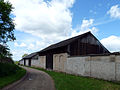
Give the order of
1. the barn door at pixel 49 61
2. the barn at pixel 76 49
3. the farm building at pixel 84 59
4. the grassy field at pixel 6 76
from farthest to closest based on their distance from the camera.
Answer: the barn door at pixel 49 61 < the barn at pixel 76 49 < the farm building at pixel 84 59 < the grassy field at pixel 6 76

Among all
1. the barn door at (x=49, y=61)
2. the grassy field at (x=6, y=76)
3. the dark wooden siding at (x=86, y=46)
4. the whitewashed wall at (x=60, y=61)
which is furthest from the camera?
the barn door at (x=49, y=61)

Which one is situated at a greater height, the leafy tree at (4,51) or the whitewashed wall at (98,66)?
the leafy tree at (4,51)

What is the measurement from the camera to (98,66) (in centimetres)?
1318

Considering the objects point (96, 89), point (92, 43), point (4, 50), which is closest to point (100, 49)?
point (92, 43)

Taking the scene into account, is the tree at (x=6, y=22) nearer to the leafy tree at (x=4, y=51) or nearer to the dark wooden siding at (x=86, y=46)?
the leafy tree at (x=4, y=51)

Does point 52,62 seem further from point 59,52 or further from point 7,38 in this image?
point 7,38

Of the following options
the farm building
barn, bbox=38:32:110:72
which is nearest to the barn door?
the farm building

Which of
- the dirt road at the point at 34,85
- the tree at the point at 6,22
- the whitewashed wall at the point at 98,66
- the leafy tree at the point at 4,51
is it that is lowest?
the dirt road at the point at 34,85

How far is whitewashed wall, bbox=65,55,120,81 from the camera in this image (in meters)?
11.2

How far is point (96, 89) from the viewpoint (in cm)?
852

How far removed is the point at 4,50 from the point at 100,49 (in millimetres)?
17412

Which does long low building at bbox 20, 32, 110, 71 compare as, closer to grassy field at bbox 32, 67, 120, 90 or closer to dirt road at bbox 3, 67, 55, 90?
dirt road at bbox 3, 67, 55, 90

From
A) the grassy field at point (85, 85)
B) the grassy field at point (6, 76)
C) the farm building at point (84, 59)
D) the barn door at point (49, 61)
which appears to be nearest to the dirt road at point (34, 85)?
the grassy field at point (85, 85)

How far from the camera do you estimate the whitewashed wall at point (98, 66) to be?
11250mm
